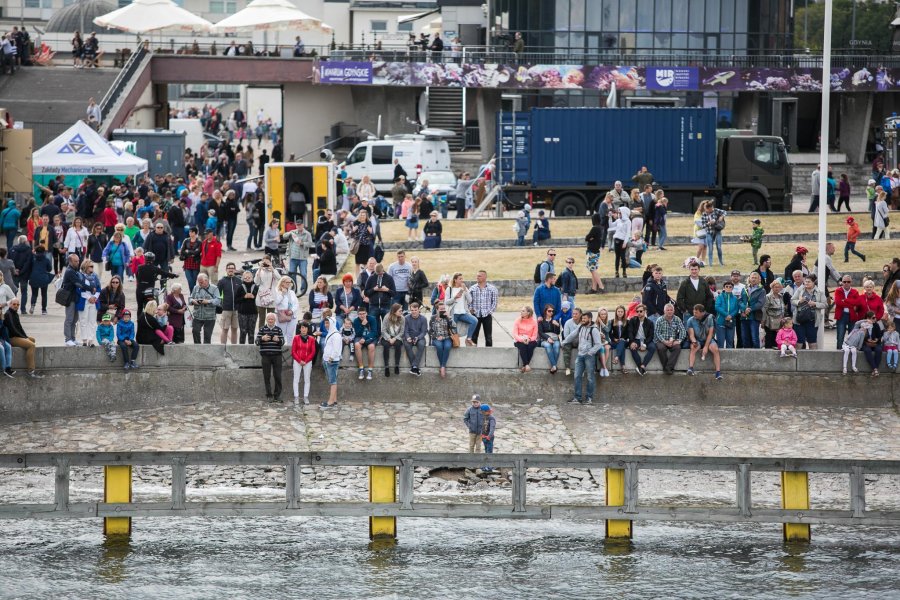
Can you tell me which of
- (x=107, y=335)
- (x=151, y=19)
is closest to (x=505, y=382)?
(x=107, y=335)

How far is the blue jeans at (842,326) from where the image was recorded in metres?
23.4

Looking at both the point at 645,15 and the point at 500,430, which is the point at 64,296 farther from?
the point at 645,15

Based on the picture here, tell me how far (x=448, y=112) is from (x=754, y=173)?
1871 centimetres

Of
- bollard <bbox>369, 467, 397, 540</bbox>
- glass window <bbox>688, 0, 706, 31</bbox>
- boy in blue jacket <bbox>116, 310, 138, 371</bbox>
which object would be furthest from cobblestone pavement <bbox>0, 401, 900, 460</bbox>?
glass window <bbox>688, 0, 706, 31</bbox>

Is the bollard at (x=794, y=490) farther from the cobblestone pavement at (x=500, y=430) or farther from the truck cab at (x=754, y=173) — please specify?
the truck cab at (x=754, y=173)

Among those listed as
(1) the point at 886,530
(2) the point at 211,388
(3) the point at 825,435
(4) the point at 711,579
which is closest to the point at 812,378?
(3) the point at 825,435

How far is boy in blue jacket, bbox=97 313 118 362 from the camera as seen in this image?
22344mm

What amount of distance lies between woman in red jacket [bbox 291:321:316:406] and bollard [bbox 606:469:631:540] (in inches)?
266

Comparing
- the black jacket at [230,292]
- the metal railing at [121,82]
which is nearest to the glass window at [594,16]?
the metal railing at [121,82]

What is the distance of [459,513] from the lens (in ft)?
54.5

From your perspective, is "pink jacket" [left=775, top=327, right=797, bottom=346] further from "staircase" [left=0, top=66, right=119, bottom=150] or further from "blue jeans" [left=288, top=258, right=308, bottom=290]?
"staircase" [left=0, top=66, right=119, bottom=150]

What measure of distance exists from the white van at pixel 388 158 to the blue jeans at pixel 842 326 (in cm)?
2532

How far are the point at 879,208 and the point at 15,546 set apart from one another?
23.3 meters

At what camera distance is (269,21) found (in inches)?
2138
